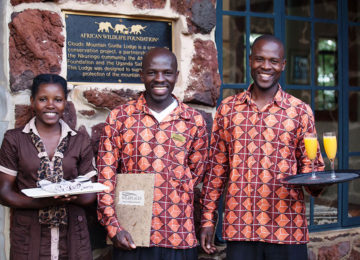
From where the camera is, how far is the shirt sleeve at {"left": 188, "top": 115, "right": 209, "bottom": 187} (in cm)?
284

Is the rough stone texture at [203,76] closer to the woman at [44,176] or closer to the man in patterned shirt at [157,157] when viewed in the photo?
the man in patterned shirt at [157,157]

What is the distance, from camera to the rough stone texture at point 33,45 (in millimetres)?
2865

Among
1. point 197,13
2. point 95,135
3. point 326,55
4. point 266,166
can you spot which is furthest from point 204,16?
point 326,55

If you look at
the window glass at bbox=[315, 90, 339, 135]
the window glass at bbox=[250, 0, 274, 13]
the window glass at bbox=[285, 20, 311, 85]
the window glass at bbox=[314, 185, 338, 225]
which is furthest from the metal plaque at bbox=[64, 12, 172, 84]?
the window glass at bbox=[285, 20, 311, 85]

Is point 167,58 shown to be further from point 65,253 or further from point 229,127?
point 65,253

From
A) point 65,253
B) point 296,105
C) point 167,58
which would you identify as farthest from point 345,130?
point 65,253

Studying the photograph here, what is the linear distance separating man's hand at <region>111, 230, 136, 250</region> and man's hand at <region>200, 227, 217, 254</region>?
0.45m

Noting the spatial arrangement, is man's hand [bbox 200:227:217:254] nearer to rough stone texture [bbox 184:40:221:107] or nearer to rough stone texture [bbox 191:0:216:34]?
rough stone texture [bbox 184:40:221:107]

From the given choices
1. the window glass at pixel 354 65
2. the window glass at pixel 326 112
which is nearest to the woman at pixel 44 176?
the window glass at pixel 326 112

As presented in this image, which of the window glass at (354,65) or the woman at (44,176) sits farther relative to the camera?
the window glass at (354,65)

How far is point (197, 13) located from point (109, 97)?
2.67 feet

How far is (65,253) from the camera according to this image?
2619mm

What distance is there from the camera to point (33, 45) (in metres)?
2.89

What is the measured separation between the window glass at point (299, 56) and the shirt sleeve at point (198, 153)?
11.2 feet
